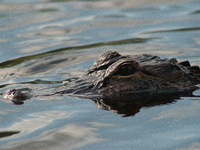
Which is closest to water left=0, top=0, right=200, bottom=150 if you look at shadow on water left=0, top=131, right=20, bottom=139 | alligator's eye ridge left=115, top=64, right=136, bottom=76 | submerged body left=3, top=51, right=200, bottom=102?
shadow on water left=0, top=131, right=20, bottom=139

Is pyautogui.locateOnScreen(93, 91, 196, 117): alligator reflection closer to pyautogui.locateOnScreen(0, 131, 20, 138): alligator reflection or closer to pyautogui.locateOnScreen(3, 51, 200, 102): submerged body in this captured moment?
pyautogui.locateOnScreen(3, 51, 200, 102): submerged body

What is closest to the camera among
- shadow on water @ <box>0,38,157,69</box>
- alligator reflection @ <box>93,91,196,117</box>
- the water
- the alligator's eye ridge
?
the water

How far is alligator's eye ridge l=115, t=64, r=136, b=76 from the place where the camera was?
5512mm

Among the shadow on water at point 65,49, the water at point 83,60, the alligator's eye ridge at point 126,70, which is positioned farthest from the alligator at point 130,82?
the shadow on water at point 65,49

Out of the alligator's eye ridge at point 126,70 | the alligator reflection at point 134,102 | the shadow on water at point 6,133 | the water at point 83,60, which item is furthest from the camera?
the alligator's eye ridge at point 126,70

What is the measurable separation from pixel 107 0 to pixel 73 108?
917 centimetres

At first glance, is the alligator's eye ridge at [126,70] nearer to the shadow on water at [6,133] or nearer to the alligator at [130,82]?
the alligator at [130,82]

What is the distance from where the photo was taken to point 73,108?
5.23 meters

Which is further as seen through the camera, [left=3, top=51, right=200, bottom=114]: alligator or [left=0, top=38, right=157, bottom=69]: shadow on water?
[left=0, top=38, right=157, bottom=69]: shadow on water

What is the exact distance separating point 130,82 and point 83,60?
273cm

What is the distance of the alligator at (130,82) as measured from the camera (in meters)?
5.53

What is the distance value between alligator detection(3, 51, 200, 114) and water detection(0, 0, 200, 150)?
209mm

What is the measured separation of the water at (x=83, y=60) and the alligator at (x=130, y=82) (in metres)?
0.21

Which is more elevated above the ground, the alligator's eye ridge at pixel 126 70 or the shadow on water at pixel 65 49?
the shadow on water at pixel 65 49
